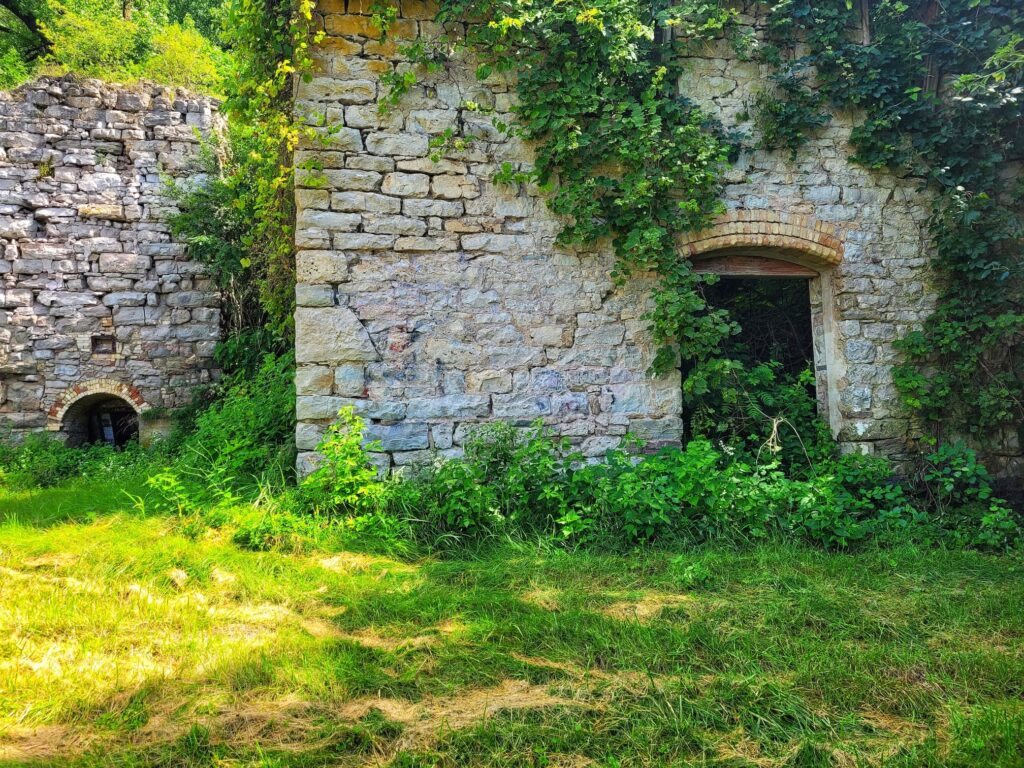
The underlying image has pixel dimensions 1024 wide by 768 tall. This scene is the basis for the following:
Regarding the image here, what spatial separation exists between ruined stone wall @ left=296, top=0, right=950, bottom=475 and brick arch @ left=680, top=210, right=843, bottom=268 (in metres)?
0.01

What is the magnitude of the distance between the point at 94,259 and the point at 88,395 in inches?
61.4

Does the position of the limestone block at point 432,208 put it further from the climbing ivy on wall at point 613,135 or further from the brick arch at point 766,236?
the brick arch at point 766,236

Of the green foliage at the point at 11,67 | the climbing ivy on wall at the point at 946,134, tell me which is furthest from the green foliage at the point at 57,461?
the green foliage at the point at 11,67

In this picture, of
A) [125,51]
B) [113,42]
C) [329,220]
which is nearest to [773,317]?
[329,220]

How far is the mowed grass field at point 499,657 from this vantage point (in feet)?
6.41

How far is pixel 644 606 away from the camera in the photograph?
3.00 meters

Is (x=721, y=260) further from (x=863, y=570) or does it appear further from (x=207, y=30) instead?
(x=207, y=30)

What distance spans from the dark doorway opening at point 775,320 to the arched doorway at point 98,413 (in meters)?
6.73

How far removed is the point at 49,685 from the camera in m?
2.24

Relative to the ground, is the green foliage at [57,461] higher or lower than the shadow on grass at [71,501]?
higher

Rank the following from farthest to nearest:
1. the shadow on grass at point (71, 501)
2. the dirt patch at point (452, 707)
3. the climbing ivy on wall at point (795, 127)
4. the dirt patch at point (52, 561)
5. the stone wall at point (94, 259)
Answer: the stone wall at point (94, 259)
the climbing ivy on wall at point (795, 127)
the shadow on grass at point (71, 501)
the dirt patch at point (52, 561)
the dirt patch at point (452, 707)

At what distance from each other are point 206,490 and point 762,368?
4.31 metres

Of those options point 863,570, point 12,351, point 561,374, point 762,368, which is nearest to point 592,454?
point 561,374

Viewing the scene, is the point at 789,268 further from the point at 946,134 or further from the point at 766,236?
the point at 946,134
